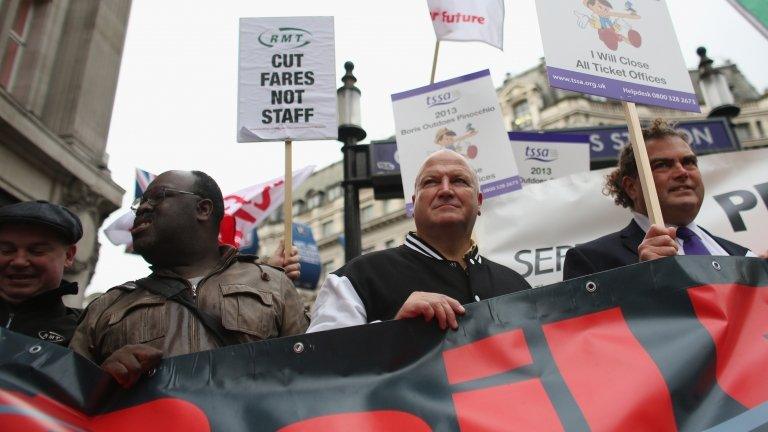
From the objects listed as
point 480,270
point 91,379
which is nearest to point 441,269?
point 480,270

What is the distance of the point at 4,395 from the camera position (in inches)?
64.4

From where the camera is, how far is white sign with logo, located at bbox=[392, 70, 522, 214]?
4.65 m

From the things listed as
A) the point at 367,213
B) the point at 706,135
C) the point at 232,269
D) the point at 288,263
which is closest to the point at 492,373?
the point at 232,269

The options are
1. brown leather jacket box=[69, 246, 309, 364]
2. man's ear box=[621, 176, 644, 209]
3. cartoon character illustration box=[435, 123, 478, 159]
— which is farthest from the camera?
cartoon character illustration box=[435, 123, 478, 159]

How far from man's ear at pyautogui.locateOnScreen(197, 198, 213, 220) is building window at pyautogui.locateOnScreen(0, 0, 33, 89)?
6.47 metres

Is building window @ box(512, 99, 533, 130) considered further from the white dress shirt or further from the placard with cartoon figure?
the white dress shirt

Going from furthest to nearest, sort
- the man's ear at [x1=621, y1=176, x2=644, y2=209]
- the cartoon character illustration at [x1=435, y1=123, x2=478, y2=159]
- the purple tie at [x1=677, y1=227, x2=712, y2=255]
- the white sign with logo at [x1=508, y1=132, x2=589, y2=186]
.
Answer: the white sign with logo at [x1=508, y1=132, x2=589, y2=186] < the cartoon character illustration at [x1=435, y1=123, x2=478, y2=159] < the man's ear at [x1=621, y1=176, x2=644, y2=209] < the purple tie at [x1=677, y1=227, x2=712, y2=255]

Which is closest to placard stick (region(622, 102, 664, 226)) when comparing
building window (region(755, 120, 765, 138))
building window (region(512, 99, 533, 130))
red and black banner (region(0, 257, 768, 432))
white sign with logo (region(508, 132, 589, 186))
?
red and black banner (region(0, 257, 768, 432))

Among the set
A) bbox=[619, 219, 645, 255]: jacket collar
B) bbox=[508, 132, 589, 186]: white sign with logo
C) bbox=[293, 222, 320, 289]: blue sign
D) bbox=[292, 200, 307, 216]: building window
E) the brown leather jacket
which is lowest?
the brown leather jacket

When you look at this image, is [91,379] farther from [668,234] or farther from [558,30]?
[558,30]

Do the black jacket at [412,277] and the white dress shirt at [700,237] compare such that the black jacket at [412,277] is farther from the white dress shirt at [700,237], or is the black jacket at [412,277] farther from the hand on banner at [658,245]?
the white dress shirt at [700,237]

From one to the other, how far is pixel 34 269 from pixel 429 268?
1.58m

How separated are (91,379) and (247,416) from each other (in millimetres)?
483

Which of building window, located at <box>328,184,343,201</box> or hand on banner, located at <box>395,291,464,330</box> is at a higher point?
building window, located at <box>328,184,343,201</box>
